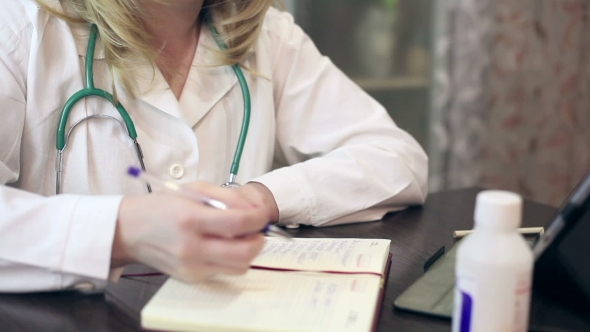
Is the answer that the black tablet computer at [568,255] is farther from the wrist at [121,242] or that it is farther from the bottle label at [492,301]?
the wrist at [121,242]

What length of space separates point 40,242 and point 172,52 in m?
0.54

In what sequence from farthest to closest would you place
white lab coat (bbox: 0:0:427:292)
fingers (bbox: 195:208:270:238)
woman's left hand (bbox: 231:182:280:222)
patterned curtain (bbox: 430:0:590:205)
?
patterned curtain (bbox: 430:0:590:205) < woman's left hand (bbox: 231:182:280:222) < white lab coat (bbox: 0:0:427:292) < fingers (bbox: 195:208:270:238)

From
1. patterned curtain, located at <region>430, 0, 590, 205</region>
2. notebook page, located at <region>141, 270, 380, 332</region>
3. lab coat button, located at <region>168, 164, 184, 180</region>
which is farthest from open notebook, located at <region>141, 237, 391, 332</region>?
patterned curtain, located at <region>430, 0, 590, 205</region>

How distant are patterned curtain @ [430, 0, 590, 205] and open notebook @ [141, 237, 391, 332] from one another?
5.01ft

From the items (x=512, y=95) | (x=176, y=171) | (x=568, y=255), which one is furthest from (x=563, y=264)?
(x=512, y=95)

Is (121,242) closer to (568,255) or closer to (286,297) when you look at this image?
(286,297)

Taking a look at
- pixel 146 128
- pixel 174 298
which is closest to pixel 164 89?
pixel 146 128

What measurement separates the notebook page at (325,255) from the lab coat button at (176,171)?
0.86 feet

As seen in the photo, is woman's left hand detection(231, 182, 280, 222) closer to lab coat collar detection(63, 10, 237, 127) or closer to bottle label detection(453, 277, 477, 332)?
lab coat collar detection(63, 10, 237, 127)

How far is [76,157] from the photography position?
3.28ft

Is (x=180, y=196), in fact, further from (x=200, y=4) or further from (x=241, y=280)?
(x=200, y=4)

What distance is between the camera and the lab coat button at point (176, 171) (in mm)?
1057

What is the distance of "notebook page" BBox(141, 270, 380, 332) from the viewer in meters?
0.59

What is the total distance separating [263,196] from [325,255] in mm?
244
